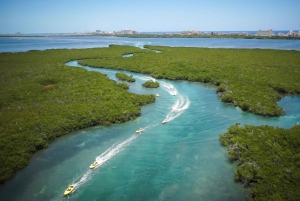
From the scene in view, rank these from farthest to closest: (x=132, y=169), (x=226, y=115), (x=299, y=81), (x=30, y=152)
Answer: (x=299, y=81)
(x=226, y=115)
(x=30, y=152)
(x=132, y=169)

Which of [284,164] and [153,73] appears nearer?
[284,164]

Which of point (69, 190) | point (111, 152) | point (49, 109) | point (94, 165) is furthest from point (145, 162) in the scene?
point (49, 109)

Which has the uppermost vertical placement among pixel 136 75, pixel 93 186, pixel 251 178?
pixel 136 75

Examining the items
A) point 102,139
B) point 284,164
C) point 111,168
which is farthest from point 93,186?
point 284,164

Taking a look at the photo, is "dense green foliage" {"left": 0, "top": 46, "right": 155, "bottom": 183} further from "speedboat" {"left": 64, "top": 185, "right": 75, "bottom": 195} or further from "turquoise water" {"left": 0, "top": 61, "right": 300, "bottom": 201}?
"speedboat" {"left": 64, "top": 185, "right": 75, "bottom": 195}

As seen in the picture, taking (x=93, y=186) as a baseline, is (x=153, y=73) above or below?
above

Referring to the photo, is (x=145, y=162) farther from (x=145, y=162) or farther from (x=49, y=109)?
(x=49, y=109)

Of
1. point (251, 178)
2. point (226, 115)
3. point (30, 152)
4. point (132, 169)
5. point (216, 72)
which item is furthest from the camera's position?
point (216, 72)

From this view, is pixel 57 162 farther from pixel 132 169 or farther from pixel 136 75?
pixel 136 75
